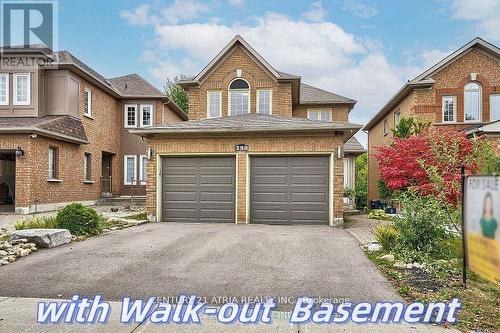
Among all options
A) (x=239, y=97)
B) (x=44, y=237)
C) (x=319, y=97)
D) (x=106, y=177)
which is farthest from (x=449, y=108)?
(x=106, y=177)

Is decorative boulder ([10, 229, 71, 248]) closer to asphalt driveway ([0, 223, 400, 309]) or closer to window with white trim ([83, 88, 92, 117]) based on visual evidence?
asphalt driveway ([0, 223, 400, 309])

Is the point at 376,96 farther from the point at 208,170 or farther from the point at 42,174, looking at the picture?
the point at 42,174

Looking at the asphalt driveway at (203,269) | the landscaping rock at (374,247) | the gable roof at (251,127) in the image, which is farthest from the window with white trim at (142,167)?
the landscaping rock at (374,247)

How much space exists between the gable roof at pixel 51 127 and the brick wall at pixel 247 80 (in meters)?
6.00

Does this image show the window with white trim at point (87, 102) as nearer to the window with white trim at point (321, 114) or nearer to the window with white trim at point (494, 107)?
the window with white trim at point (321, 114)

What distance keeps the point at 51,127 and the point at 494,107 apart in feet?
66.6

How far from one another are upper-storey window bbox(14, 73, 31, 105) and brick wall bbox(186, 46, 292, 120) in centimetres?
793

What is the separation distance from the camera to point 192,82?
19.5 metres

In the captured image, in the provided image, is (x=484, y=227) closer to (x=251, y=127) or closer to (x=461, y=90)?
(x=251, y=127)

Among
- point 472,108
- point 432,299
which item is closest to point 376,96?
point 472,108

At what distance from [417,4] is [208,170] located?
39.1 ft

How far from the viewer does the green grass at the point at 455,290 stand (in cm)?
429

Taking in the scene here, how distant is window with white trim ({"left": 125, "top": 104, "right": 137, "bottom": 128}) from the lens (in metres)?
23.7

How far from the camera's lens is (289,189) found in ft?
42.1
